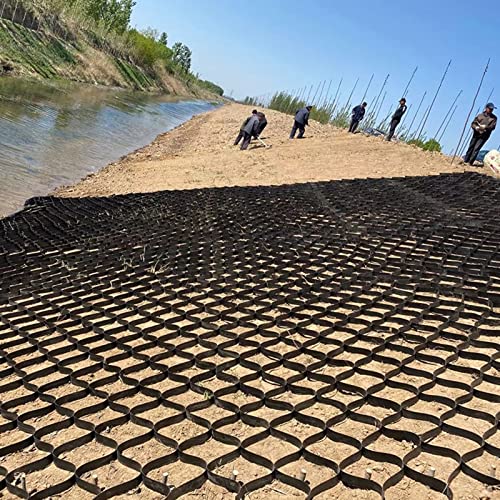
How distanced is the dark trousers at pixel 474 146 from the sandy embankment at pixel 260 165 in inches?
25.5

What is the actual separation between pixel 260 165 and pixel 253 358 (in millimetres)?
12659

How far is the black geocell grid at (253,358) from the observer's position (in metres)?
2.87

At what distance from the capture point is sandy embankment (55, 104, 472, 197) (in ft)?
45.0

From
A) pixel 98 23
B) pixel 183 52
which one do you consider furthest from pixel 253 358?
pixel 183 52

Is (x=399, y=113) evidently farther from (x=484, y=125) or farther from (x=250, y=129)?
(x=484, y=125)

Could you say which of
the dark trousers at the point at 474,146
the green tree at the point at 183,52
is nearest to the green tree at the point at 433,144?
the dark trousers at the point at 474,146

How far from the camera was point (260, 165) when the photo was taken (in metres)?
16.2

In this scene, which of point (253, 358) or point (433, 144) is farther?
point (433, 144)

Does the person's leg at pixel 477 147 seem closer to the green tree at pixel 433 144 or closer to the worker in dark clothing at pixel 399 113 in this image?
the worker in dark clothing at pixel 399 113

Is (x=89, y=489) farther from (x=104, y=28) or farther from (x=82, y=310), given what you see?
(x=104, y=28)

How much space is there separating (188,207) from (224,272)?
3736mm

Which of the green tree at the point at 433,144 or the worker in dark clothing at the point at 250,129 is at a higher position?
the green tree at the point at 433,144

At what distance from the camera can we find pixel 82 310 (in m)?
4.94

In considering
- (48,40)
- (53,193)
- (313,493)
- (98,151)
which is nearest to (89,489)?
(313,493)
